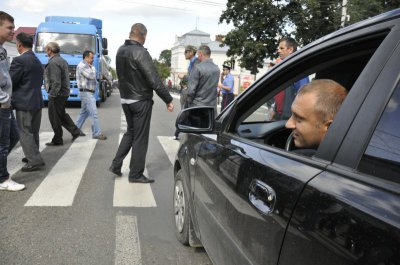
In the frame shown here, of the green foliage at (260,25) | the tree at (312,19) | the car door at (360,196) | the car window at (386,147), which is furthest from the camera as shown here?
the green foliage at (260,25)

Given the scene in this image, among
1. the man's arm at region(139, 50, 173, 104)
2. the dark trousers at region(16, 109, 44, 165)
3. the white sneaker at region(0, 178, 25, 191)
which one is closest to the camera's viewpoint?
the white sneaker at region(0, 178, 25, 191)

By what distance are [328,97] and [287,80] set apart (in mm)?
386

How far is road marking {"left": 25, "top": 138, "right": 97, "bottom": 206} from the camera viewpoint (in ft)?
14.7

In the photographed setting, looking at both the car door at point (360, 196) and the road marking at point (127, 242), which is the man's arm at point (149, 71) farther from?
the car door at point (360, 196)

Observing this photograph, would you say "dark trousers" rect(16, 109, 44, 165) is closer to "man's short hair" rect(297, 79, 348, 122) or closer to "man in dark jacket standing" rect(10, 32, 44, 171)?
"man in dark jacket standing" rect(10, 32, 44, 171)

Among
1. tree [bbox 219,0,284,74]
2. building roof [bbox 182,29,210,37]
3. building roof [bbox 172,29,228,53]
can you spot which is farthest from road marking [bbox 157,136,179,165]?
building roof [bbox 182,29,210,37]

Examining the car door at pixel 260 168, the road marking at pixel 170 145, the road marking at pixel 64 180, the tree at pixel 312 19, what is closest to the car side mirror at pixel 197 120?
the car door at pixel 260 168

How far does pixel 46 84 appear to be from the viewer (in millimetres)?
7867

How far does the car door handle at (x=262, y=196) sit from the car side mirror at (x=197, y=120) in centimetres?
99

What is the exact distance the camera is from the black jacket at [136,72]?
16.5ft

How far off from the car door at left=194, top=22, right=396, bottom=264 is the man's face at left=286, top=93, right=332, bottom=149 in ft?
0.49

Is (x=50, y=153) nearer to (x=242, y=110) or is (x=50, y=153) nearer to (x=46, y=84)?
(x=46, y=84)

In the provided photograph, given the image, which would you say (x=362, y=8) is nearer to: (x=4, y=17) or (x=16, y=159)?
(x=16, y=159)

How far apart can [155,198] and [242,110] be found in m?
2.55
